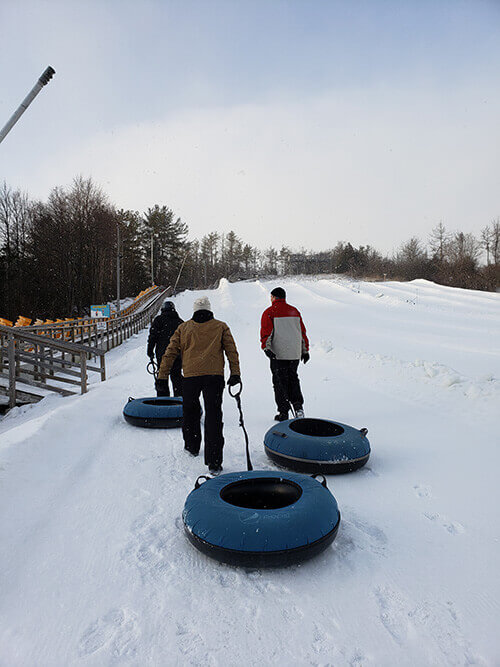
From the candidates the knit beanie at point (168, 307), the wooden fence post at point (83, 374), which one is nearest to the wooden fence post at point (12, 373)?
the wooden fence post at point (83, 374)

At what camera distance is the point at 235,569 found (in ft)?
7.68

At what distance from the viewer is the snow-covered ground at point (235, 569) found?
1.78 m

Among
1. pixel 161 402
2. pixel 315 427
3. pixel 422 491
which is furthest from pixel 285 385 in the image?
pixel 422 491

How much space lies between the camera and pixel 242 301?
28547 millimetres

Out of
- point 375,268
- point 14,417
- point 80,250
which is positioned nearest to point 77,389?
point 14,417

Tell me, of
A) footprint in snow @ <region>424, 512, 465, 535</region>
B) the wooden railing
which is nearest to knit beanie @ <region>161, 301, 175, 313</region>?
the wooden railing

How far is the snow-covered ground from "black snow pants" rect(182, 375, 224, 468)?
237 mm

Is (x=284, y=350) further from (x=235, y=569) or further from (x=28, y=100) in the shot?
(x=28, y=100)

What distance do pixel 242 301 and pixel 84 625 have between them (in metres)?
26.9

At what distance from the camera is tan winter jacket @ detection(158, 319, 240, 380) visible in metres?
3.81

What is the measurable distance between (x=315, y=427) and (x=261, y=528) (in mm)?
2090

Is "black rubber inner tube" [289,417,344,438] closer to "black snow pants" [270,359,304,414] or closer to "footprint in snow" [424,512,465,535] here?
"black snow pants" [270,359,304,414]

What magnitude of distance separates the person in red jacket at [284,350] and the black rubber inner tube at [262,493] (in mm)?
2348

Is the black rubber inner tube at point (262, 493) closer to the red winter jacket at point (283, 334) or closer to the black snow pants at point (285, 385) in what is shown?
the black snow pants at point (285, 385)
